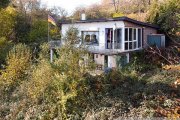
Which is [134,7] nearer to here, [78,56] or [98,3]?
[98,3]

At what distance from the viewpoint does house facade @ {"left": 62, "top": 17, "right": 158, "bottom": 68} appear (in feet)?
74.1

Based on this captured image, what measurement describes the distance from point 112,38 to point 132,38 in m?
2.29

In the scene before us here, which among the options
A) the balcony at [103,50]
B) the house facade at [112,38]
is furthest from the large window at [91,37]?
the balcony at [103,50]

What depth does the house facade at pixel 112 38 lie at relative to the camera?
22578mm

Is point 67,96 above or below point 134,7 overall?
below

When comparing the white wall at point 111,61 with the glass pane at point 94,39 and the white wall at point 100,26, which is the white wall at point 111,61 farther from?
the glass pane at point 94,39

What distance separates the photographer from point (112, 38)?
78.7ft

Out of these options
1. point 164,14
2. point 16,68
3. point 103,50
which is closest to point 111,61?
point 103,50

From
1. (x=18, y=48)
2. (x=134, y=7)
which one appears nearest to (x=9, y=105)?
(x=18, y=48)

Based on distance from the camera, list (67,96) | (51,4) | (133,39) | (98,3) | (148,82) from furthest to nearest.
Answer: (98,3), (51,4), (133,39), (148,82), (67,96)

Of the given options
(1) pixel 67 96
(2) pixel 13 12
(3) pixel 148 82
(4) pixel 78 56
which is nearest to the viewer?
(1) pixel 67 96

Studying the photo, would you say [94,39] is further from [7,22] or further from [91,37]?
→ [7,22]

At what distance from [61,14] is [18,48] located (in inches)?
1149

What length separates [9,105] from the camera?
14523mm
